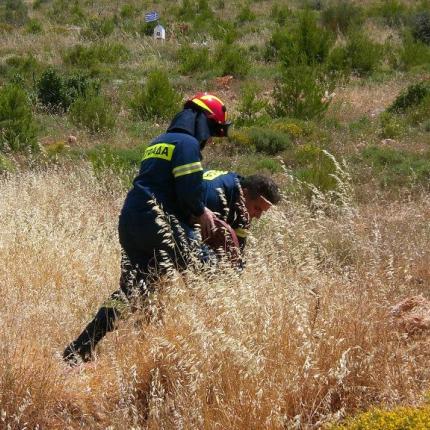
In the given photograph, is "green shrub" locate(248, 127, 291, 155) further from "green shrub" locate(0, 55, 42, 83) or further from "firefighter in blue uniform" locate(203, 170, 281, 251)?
"green shrub" locate(0, 55, 42, 83)

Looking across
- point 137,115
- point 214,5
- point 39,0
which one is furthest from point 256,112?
point 39,0

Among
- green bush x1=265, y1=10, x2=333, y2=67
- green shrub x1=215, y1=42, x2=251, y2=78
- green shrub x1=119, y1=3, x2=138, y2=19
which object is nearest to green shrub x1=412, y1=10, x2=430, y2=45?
green bush x1=265, y1=10, x2=333, y2=67

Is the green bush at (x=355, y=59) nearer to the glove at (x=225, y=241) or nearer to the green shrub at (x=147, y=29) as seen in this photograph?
the green shrub at (x=147, y=29)

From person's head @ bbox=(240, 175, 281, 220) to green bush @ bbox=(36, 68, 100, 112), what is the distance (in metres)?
10.5

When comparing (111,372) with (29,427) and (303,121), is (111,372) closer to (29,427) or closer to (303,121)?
(29,427)

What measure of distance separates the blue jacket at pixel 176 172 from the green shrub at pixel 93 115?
334 inches

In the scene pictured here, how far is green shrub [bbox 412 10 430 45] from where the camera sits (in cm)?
2271

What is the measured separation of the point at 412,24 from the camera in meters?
24.1

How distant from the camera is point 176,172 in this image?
4.19 meters

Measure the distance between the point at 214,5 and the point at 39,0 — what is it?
10898 millimetres

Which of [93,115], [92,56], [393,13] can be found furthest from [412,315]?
[393,13]

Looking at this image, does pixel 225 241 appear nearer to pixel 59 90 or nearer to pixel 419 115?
pixel 419 115

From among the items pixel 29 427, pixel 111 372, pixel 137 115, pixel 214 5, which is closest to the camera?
pixel 29 427

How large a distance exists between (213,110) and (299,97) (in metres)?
9.16
